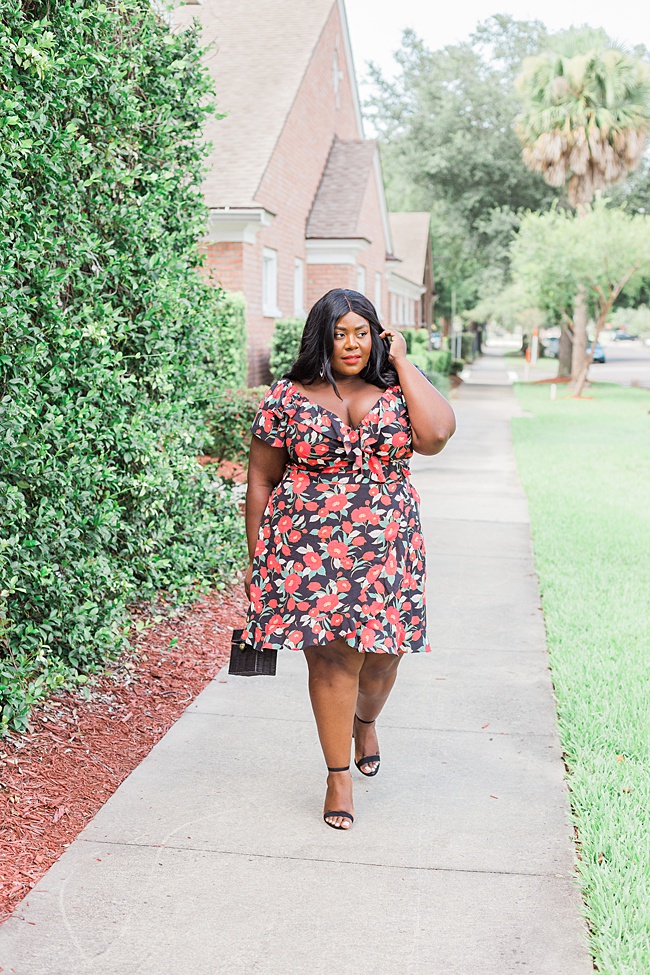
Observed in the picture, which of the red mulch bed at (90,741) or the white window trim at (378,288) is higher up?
the white window trim at (378,288)

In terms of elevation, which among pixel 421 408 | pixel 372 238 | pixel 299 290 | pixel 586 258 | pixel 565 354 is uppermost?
pixel 372 238

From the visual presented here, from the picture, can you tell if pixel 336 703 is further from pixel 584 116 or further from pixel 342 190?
pixel 584 116

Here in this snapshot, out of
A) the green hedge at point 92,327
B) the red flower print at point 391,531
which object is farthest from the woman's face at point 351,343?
the green hedge at point 92,327

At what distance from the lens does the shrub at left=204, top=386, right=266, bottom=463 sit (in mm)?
7762

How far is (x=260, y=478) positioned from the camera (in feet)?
11.8

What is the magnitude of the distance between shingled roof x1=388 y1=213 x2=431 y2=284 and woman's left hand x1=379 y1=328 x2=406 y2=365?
3614cm

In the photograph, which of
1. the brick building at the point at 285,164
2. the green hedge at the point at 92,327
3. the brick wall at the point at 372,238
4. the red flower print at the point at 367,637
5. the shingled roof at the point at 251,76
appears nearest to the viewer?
the red flower print at the point at 367,637

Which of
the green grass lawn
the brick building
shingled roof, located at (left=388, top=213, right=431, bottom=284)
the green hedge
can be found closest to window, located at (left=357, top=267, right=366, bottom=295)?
the brick building

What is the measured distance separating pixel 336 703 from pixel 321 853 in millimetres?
488

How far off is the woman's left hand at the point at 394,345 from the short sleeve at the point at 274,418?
38 centimetres

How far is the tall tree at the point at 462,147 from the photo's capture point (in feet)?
130

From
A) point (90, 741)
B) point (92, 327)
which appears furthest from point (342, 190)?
point (90, 741)

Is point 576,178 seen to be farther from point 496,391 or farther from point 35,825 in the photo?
point 35,825

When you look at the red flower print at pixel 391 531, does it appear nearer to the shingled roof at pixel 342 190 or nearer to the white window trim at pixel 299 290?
the white window trim at pixel 299 290
